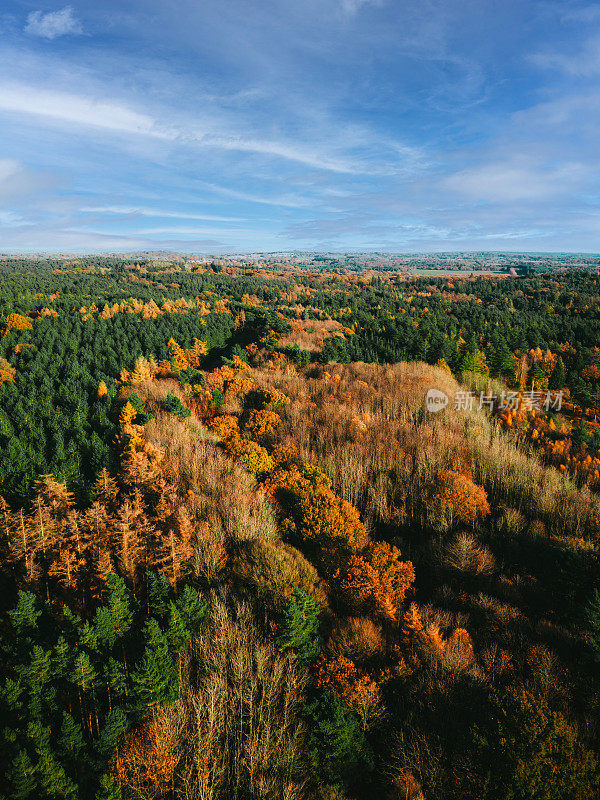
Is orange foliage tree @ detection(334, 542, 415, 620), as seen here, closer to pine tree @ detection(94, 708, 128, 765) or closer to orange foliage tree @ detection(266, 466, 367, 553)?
orange foliage tree @ detection(266, 466, 367, 553)

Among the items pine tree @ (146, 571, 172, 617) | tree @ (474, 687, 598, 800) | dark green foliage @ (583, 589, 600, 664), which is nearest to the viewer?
tree @ (474, 687, 598, 800)

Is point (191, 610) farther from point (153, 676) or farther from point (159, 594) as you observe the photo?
point (153, 676)

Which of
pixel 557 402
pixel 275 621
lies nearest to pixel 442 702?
pixel 275 621

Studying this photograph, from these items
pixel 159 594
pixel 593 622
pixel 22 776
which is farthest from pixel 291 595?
pixel 593 622

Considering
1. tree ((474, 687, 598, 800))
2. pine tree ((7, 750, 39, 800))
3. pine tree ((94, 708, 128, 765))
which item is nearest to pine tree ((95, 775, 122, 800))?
pine tree ((94, 708, 128, 765))

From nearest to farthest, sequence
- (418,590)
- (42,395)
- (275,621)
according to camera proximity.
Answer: (275,621) < (418,590) < (42,395)

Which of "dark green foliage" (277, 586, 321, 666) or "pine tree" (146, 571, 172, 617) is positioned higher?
"pine tree" (146, 571, 172, 617)

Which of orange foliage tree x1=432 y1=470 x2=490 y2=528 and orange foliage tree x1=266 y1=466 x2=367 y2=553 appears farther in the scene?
orange foliage tree x1=432 y1=470 x2=490 y2=528

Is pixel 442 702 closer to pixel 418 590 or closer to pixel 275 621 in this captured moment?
pixel 275 621
